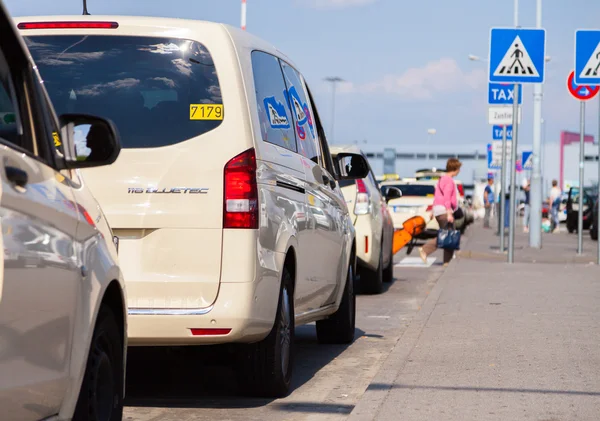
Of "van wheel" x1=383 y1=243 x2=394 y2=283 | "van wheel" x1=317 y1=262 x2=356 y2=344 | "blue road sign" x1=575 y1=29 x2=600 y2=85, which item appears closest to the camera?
"van wheel" x1=317 y1=262 x2=356 y2=344

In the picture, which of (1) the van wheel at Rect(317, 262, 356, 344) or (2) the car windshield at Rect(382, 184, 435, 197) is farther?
(2) the car windshield at Rect(382, 184, 435, 197)

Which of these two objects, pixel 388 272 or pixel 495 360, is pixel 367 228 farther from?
pixel 495 360

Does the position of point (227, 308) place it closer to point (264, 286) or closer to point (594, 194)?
point (264, 286)

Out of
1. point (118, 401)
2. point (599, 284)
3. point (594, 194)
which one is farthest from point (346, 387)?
point (594, 194)

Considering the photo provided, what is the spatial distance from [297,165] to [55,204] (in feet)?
11.9

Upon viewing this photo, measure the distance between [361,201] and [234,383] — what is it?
22.8 ft

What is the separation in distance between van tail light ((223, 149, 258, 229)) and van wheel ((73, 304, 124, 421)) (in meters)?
1.53

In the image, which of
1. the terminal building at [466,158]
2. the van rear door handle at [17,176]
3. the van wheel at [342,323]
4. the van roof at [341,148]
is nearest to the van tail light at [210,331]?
the van rear door handle at [17,176]

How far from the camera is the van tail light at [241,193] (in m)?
6.29

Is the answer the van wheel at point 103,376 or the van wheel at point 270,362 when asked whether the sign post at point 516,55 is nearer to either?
the van wheel at point 270,362

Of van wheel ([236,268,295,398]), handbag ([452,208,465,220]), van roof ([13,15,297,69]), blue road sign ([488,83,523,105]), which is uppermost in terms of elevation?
blue road sign ([488,83,523,105])

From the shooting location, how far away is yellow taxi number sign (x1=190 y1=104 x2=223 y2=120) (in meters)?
6.42

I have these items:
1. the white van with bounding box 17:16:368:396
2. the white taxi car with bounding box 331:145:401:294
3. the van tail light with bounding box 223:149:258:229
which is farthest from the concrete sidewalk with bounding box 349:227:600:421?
the van tail light with bounding box 223:149:258:229

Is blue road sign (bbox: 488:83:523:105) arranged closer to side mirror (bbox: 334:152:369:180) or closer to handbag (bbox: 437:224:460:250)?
handbag (bbox: 437:224:460:250)
